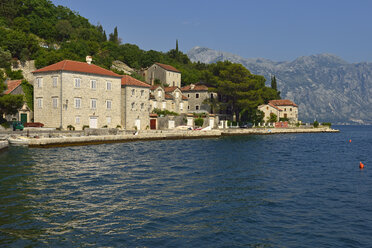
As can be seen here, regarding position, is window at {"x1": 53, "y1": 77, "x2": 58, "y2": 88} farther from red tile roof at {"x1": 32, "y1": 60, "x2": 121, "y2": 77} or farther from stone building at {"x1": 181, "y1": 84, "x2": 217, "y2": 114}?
stone building at {"x1": 181, "y1": 84, "x2": 217, "y2": 114}

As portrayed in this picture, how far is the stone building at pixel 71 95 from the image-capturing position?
50844 millimetres

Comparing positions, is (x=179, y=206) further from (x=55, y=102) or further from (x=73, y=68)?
(x=73, y=68)

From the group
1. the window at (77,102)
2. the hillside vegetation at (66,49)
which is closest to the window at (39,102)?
the window at (77,102)

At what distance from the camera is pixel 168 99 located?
76562 millimetres

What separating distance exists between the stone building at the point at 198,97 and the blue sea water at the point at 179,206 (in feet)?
196

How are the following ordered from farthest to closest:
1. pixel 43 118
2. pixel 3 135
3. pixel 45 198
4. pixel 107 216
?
pixel 43 118 → pixel 3 135 → pixel 45 198 → pixel 107 216

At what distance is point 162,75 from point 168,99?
1473 centimetres

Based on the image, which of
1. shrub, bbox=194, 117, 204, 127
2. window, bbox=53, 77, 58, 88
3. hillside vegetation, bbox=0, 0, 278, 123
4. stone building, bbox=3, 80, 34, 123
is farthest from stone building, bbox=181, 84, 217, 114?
stone building, bbox=3, 80, 34, 123

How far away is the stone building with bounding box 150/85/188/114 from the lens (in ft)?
238

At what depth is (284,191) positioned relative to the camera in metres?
19.0

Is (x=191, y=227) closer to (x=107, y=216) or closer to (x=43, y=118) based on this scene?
(x=107, y=216)

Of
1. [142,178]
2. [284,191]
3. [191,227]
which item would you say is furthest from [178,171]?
[191,227]

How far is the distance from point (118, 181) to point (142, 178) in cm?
171

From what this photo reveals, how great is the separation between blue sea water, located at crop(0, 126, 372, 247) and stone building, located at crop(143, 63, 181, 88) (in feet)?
207
